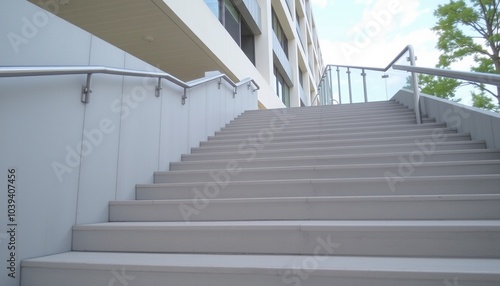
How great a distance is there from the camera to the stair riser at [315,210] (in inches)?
98.7

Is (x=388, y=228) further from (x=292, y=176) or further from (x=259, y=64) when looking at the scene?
(x=259, y=64)

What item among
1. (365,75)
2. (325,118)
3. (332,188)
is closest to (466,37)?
(365,75)

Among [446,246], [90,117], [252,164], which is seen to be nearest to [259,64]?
[252,164]

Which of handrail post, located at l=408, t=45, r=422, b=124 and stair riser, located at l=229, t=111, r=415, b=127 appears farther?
stair riser, located at l=229, t=111, r=415, b=127

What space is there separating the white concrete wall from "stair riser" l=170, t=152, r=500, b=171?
0.47m

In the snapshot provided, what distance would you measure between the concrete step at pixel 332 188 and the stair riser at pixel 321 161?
19.9 inches

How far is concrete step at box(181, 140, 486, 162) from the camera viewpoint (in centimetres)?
384

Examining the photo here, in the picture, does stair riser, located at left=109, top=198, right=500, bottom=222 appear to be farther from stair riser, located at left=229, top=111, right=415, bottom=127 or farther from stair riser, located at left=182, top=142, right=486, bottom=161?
stair riser, located at left=229, top=111, right=415, bottom=127

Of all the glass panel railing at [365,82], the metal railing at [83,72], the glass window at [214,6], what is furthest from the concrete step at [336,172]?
the glass window at [214,6]

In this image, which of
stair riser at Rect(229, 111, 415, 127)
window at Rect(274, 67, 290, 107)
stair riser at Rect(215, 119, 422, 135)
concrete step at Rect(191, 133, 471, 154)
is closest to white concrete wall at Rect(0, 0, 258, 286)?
concrete step at Rect(191, 133, 471, 154)

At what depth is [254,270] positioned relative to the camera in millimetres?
1931

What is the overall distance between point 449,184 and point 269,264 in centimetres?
185

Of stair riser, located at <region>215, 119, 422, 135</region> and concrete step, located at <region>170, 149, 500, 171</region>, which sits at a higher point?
→ stair riser, located at <region>215, 119, 422, 135</region>

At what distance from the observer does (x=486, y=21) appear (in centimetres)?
1262
